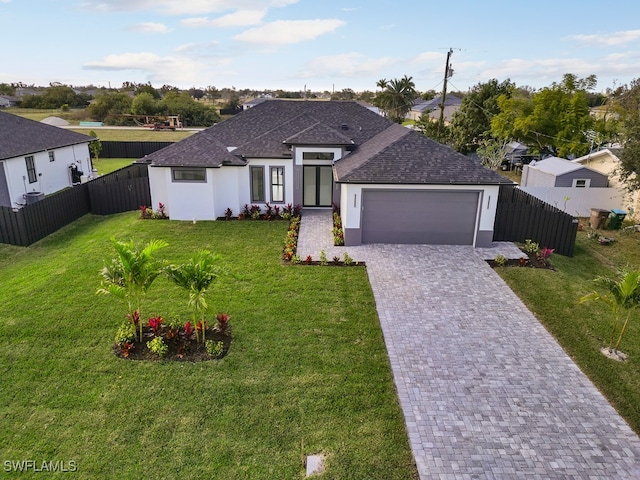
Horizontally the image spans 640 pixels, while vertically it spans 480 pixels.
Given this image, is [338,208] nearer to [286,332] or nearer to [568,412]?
[286,332]

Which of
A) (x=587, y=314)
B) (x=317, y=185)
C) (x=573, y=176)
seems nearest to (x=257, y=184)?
(x=317, y=185)

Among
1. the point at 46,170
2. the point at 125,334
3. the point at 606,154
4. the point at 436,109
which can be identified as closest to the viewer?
the point at 125,334

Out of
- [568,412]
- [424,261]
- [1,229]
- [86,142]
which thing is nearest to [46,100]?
[86,142]

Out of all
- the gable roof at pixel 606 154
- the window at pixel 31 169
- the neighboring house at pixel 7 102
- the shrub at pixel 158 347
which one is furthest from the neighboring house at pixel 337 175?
the neighboring house at pixel 7 102

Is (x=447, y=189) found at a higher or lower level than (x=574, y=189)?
higher

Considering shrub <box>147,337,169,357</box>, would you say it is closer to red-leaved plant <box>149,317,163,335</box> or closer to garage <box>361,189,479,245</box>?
red-leaved plant <box>149,317,163,335</box>

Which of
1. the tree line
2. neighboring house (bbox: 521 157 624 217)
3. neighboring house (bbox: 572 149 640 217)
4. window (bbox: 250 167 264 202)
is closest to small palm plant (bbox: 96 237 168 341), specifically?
window (bbox: 250 167 264 202)

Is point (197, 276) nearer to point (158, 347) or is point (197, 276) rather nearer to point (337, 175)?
point (158, 347)
